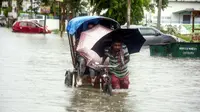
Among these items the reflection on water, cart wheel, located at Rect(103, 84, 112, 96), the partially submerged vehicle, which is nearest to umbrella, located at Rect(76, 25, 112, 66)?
the partially submerged vehicle

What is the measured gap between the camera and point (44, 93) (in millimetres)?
14766

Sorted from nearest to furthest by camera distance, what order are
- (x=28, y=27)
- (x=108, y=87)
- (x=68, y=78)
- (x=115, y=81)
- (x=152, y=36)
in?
(x=108, y=87)
(x=115, y=81)
(x=68, y=78)
(x=152, y=36)
(x=28, y=27)

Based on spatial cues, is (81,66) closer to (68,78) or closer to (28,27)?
(68,78)

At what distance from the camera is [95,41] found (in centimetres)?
1575

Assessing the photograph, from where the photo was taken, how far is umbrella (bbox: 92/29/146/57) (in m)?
15.5

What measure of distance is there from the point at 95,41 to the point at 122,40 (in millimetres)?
666

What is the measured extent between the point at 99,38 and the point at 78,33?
104cm

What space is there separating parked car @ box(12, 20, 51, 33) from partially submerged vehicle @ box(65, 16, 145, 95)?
4493 cm

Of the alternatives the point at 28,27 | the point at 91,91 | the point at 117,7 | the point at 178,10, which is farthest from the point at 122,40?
the point at 178,10

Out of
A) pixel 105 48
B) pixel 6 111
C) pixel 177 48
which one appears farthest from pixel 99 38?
pixel 177 48

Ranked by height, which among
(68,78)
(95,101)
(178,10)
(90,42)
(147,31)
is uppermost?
(90,42)

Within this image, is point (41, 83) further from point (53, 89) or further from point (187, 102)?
point (187, 102)

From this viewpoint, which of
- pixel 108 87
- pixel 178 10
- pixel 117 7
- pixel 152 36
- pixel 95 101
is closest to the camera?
pixel 95 101

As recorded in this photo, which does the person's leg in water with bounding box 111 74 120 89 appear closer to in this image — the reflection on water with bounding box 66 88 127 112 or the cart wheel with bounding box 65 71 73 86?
the reflection on water with bounding box 66 88 127 112
